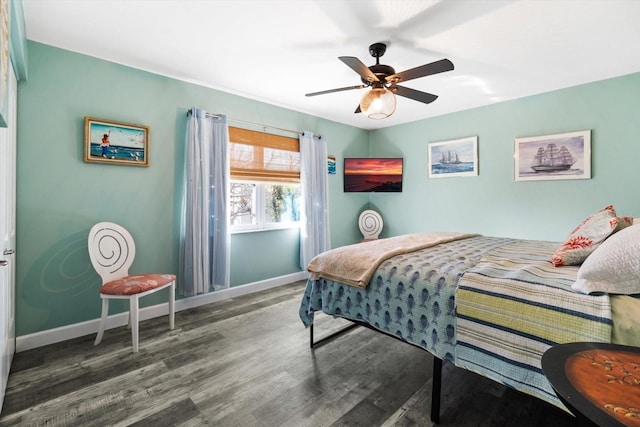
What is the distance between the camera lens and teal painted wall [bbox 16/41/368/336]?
2422 millimetres

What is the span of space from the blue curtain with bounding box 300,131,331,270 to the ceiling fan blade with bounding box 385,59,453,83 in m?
2.05

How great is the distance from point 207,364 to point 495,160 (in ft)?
13.7

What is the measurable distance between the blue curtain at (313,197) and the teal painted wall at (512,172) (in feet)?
4.46

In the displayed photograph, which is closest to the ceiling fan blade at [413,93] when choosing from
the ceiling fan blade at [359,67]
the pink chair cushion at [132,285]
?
the ceiling fan blade at [359,67]

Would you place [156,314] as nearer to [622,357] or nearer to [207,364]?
[207,364]

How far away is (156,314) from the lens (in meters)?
3.06

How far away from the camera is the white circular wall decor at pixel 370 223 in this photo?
520cm

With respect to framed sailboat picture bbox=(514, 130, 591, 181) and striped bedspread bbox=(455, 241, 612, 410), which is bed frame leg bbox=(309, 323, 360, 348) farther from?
framed sailboat picture bbox=(514, 130, 591, 181)

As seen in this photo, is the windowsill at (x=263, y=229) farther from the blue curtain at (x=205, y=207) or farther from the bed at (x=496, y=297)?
the bed at (x=496, y=297)

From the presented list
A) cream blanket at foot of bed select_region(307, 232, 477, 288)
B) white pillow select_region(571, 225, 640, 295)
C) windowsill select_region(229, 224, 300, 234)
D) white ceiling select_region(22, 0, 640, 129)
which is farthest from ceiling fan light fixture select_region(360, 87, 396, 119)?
windowsill select_region(229, 224, 300, 234)

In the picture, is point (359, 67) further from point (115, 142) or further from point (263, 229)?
point (263, 229)

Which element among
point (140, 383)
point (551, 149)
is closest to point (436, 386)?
point (140, 383)

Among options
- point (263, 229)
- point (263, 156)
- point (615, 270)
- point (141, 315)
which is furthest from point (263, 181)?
point (615, 270)

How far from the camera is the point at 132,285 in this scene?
2416 mm
